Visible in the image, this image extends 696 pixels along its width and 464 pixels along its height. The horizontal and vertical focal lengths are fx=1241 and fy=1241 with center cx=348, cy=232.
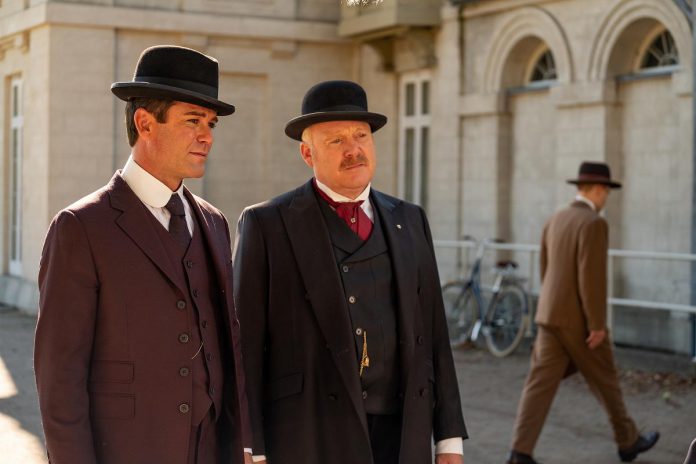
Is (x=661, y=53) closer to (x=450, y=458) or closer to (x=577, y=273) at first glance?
(x=577, y=273)

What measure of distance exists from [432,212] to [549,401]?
28.8ft

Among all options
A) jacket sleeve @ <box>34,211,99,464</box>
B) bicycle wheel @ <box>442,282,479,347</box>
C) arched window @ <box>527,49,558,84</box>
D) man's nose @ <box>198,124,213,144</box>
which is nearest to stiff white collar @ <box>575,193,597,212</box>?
man's nose @ <box>198,124,213,144</box>

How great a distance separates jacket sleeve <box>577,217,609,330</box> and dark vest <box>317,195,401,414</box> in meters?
3.77

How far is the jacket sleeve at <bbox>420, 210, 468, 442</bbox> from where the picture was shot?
448 centimetres

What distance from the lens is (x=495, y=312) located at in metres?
13.5

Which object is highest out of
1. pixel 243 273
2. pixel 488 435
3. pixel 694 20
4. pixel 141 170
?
pixel 694 20

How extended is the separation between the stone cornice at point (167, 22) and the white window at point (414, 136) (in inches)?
63.9

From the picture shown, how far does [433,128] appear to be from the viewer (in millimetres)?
16578

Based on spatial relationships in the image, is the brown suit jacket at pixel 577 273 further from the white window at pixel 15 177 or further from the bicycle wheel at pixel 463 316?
the white window at pixel 15 177

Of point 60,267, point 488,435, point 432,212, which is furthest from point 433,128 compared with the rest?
point 60,267

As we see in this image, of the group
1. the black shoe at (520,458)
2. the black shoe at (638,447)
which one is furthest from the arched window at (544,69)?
the black shoe at (520,458)

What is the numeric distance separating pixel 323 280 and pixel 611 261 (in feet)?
28.1

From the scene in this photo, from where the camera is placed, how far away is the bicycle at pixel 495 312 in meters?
13.1

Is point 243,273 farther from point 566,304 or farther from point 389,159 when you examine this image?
point 389,159
